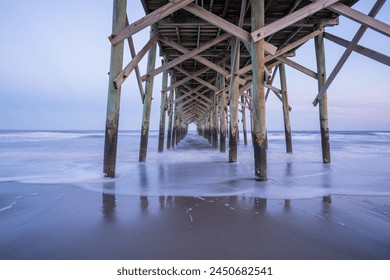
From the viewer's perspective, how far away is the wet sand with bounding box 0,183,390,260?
57.4 inches

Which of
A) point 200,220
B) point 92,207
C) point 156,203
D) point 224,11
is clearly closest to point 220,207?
point 200,220

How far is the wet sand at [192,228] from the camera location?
1458 millimetres

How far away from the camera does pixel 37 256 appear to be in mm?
1433

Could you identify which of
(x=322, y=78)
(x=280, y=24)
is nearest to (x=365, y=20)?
(x=280, y=24)

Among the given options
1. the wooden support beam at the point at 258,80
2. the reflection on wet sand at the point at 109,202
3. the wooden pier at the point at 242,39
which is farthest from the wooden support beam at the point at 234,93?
the reflection on wet sand at the point at 109,202

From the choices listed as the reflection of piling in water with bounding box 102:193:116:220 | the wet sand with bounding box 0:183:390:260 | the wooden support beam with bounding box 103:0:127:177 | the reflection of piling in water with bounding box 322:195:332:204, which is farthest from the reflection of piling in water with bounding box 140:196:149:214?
the reflection of piling in water with bounding box 322:195:332:204

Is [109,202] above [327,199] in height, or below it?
below

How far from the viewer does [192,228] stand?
1.83 meters

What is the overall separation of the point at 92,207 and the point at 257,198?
1889mm

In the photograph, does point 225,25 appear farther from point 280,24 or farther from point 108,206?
point 108,206

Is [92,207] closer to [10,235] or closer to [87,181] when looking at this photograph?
[10,235]

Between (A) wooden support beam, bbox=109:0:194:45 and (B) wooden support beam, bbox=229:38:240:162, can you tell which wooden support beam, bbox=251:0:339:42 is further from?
(B) wooden support beam, bbox=229:38:240:162

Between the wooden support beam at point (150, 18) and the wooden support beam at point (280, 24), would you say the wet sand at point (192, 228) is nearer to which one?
the wooden support beam at point (280, 24)

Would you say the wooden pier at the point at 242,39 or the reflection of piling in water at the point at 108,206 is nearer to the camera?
the reflection of piling in water at the point at 108,206
